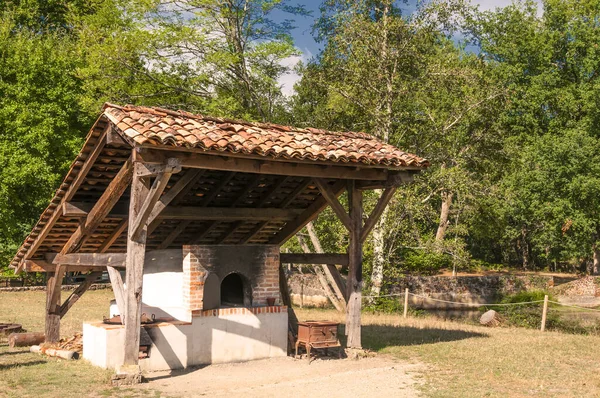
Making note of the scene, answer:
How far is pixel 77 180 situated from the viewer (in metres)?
10.6

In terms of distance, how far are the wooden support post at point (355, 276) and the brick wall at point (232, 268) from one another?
140cm

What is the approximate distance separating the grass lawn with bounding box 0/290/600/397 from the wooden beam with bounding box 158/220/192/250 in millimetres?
2652

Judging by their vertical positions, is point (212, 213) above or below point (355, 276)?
above

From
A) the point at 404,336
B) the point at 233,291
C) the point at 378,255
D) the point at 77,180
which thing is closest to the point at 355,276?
the point at 233,291

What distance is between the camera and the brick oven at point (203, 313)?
421 inches

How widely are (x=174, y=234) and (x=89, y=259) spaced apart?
183 cm

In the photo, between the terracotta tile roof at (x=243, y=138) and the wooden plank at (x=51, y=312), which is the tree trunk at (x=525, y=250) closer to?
the terracotta tile roof at (x=243, y=138)

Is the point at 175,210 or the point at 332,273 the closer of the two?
the point at 175,210

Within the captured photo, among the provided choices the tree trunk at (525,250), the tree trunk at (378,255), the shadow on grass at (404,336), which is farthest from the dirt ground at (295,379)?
the tree trunk at (525,250)

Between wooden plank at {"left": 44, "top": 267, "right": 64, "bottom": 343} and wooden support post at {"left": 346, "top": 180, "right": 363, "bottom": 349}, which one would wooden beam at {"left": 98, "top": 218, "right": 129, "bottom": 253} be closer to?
wooden plank at {"left": 44, "top": 267, "right": 64, "bottom": 343}

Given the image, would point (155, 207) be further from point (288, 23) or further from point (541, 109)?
point (541, 109)

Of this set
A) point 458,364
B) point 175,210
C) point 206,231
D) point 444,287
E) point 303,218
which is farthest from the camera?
point 444,287

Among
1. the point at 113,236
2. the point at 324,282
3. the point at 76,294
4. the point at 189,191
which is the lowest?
the point at 324,282

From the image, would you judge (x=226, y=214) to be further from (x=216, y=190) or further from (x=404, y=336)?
(x=404, y=336)
